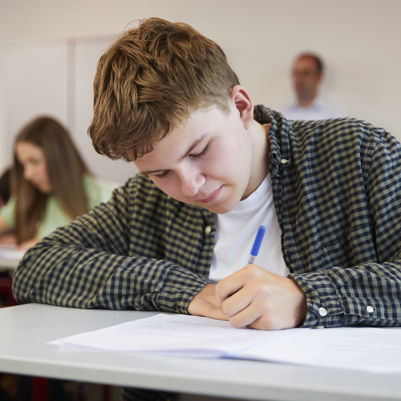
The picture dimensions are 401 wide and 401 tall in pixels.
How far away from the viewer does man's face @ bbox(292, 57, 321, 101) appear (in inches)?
152

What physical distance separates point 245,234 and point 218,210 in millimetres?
159

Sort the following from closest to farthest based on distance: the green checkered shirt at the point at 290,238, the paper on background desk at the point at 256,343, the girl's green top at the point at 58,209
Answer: the paper on background desk at the point at 256,343, the green checkered shirt at the point at 290,238, the girl's green top at the point at 58,209

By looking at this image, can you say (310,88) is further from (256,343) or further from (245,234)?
(256,343)

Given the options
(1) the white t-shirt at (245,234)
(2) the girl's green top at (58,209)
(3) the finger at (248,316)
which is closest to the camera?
(3) the finger at (248,316)

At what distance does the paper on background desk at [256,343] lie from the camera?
2.18ft

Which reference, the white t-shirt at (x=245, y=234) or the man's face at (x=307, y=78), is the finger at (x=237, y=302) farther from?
the man's face at (x=307, y=78)

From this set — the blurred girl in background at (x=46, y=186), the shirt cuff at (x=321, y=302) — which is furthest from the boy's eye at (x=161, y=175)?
the blurred girl in background at (x=46, y=186)

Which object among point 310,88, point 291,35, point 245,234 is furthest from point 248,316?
point 291,35

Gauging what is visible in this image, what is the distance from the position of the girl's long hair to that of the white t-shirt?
2.11 m

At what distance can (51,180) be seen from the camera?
338 cm

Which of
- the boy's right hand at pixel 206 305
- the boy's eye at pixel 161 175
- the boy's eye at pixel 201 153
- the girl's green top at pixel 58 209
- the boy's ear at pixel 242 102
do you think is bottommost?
the girl's green top at pixel 58 209

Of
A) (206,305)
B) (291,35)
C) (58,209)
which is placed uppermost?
(291,35)

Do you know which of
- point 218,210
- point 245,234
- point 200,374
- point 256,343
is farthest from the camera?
point 245,234

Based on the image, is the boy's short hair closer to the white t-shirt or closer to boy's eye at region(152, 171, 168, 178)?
boy's eye at region(152, 171, 168, 178)
